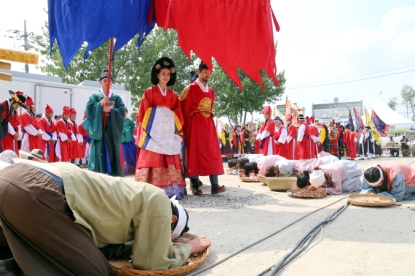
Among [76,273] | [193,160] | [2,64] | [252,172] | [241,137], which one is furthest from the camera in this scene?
[241,137]

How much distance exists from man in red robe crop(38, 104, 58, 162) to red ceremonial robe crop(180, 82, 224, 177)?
229 inches

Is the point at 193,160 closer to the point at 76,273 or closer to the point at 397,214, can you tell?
the point at 397,214

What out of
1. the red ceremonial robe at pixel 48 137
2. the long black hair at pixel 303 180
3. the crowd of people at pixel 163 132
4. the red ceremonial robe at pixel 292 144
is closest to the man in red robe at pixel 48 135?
the red ceremonial robe at pixel 48 137

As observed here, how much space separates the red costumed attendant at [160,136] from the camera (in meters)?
4.13

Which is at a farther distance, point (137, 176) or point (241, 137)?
point (241, 137)

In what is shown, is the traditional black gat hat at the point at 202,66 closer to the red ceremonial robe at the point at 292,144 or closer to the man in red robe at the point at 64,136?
the red ceremonial robe at the point at 292,144

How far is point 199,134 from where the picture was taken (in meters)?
4.52

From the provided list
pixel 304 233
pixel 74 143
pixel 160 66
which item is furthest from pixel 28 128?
pixel 304 233

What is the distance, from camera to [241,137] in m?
16.1

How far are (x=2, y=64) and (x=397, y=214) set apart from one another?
3649 millimetres

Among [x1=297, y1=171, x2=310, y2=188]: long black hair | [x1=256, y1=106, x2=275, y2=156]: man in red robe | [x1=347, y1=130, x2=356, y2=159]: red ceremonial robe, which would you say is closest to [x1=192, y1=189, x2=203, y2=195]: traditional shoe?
[x1=297, y1=171, x2=310, y2=188]: long black hair

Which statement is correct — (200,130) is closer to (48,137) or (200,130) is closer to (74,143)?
(48,137)

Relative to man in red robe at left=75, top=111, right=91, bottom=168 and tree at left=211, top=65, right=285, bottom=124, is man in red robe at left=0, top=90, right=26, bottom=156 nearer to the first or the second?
man in red robe at left=75, top=111, right=91, bottom=168

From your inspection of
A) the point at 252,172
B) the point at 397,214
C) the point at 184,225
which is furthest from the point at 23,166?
the point at 252,172
